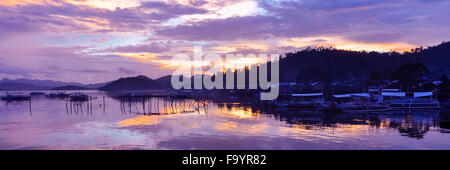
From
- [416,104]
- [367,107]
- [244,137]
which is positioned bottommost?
[244,137]

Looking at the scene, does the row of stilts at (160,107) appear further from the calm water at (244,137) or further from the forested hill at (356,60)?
the forested hill at (356,60)

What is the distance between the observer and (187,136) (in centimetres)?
2508

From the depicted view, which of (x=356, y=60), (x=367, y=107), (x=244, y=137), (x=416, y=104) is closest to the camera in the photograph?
(x=244, y=137)

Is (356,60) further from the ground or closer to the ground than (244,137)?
further from the ground

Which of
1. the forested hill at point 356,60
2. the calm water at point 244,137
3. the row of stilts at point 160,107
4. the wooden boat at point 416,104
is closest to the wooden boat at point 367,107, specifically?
the wooden boat at point 416,104

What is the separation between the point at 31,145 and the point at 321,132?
2234 cm

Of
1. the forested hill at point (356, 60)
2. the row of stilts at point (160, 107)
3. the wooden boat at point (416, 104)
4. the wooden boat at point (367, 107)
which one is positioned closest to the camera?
the wooden boat at point (367, 107)

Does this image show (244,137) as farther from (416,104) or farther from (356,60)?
(356,60)

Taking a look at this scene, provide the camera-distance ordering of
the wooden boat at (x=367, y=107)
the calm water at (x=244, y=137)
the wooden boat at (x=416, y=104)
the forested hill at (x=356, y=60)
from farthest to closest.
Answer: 1. the forested hill at (x=356, y=60)
2. the wooden boat at (x=416, y=104)
3. the wooden boat at (x=367, y=107)
4. the calm water at (x=244, y=137)

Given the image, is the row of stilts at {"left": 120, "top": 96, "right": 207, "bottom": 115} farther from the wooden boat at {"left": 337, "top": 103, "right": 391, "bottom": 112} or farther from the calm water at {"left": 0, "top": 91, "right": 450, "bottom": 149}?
the wooden boat at {"left": 337, "top": 103, "right": 391, "bottom": 112}

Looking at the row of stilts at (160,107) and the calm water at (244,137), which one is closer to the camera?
the calm water at (244,137)

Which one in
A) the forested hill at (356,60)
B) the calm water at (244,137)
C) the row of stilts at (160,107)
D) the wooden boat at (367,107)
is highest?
the forested hill at (356,60)

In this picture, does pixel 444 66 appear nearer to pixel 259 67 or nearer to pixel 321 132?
pixel 259 67

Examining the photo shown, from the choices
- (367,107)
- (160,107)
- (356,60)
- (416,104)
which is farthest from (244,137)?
(356,60)
